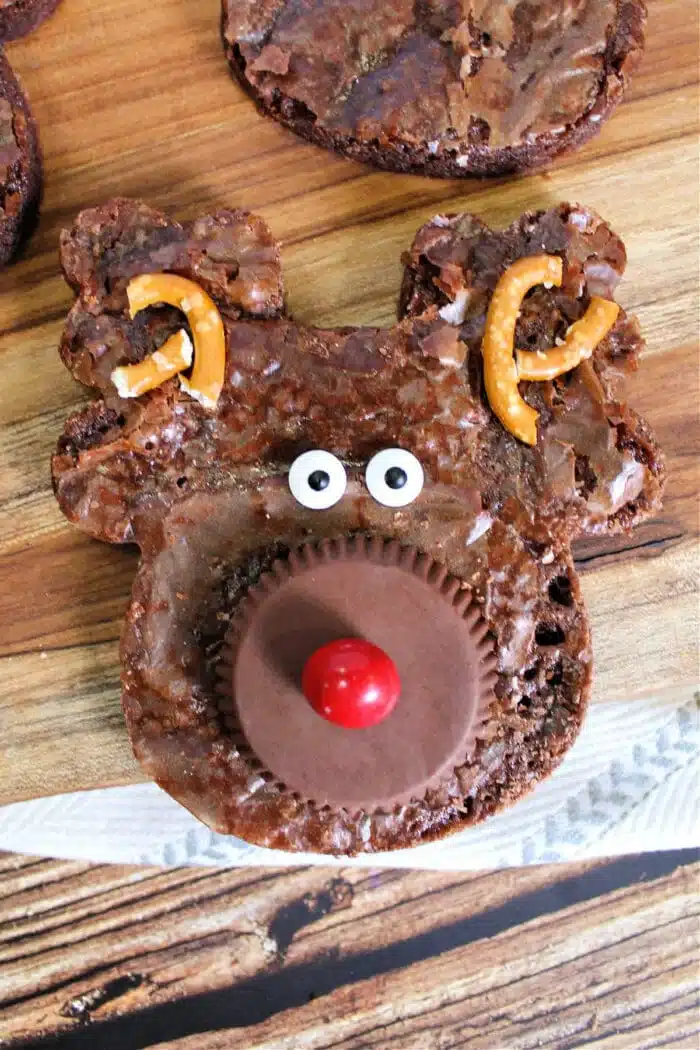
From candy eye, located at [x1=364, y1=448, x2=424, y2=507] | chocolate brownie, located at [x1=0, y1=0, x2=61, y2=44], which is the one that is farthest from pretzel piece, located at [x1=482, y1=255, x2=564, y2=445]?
chocolate brownie, located at [x1=0, y1=0, x2=61, y2=44]

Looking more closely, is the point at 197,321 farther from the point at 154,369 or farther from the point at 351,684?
the point at 351,684

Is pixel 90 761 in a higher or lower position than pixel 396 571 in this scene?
lower

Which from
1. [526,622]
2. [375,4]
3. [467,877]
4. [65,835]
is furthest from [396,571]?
[375,4]

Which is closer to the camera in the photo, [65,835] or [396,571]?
[396,571]

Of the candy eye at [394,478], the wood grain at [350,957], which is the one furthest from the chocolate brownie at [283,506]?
the wood grain at [350,957]

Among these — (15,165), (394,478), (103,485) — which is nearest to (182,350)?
(103,485)

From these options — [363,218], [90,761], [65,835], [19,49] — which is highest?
[19,49]

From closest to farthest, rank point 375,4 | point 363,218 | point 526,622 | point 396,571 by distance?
point 396,571, point 526,622, point 375,4, point 363,218

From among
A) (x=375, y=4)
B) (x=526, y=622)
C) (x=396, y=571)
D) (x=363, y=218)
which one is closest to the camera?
(x=396, y=571)

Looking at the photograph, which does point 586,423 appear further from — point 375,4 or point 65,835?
point 65,835
